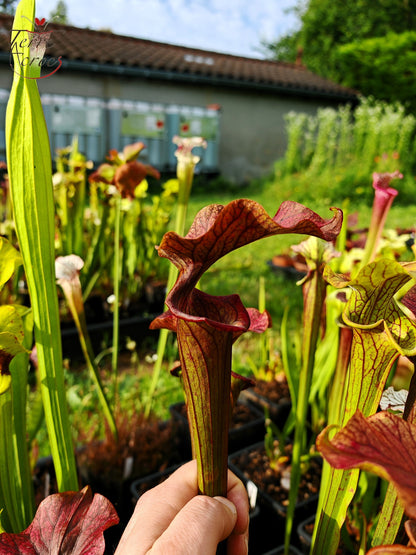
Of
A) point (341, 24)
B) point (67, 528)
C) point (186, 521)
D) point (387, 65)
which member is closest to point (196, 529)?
point (186, 521)

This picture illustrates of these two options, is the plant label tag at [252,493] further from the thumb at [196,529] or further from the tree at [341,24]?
the tree at [341,24]

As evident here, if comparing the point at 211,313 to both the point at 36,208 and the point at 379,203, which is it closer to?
the point at 36,208

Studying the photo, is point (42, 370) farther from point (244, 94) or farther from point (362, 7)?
point (362, 7)

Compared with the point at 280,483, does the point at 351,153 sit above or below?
above

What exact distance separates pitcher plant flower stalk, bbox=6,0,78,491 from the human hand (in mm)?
147

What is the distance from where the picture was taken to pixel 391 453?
1.09 ft

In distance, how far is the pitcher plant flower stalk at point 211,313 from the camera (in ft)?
1.20

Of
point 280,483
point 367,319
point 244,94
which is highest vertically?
point 244,94

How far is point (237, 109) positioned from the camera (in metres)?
9.75

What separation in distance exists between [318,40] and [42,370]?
889 inches

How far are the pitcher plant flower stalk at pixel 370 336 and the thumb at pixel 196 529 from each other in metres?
0.13

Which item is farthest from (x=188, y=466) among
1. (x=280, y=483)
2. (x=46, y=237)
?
(x=280, y=483)

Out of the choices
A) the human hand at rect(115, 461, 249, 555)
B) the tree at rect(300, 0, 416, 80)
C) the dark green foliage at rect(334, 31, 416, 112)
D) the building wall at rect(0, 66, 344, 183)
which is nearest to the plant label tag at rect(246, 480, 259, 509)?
the human hand at rect(115, 461, 249, 555)

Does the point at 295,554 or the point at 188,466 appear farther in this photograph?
the point at 295,554
